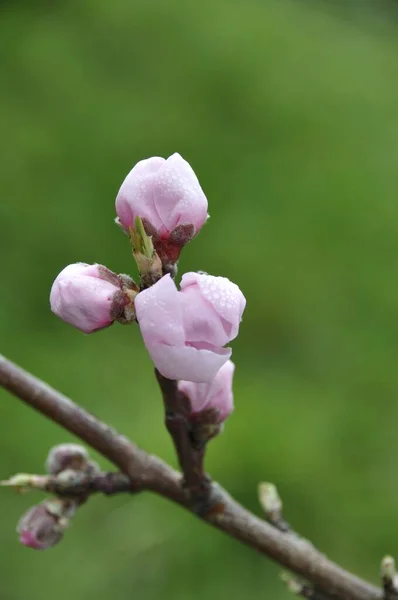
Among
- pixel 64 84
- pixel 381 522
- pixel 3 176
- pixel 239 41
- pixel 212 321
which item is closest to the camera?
pixel 212 321

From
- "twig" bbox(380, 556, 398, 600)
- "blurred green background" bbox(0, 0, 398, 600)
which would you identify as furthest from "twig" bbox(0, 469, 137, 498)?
"blurred green background" bbox(0, 0, 398, 600)

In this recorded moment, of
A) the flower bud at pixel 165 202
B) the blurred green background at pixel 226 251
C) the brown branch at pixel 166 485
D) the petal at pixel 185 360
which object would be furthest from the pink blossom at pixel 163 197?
the blurred green background at pixel 226 251

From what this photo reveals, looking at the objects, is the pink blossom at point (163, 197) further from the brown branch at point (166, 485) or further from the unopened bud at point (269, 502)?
the unopened bud at point (269, 502)

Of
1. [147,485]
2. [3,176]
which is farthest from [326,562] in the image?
[3,176]

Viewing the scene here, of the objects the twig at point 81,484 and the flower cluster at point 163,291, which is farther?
the twig at point 81,484

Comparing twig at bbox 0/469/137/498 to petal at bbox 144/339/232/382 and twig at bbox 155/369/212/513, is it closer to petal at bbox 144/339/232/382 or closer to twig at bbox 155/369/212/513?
twig at bbox 155/369/212/513

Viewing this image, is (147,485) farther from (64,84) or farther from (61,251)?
(64,84)
